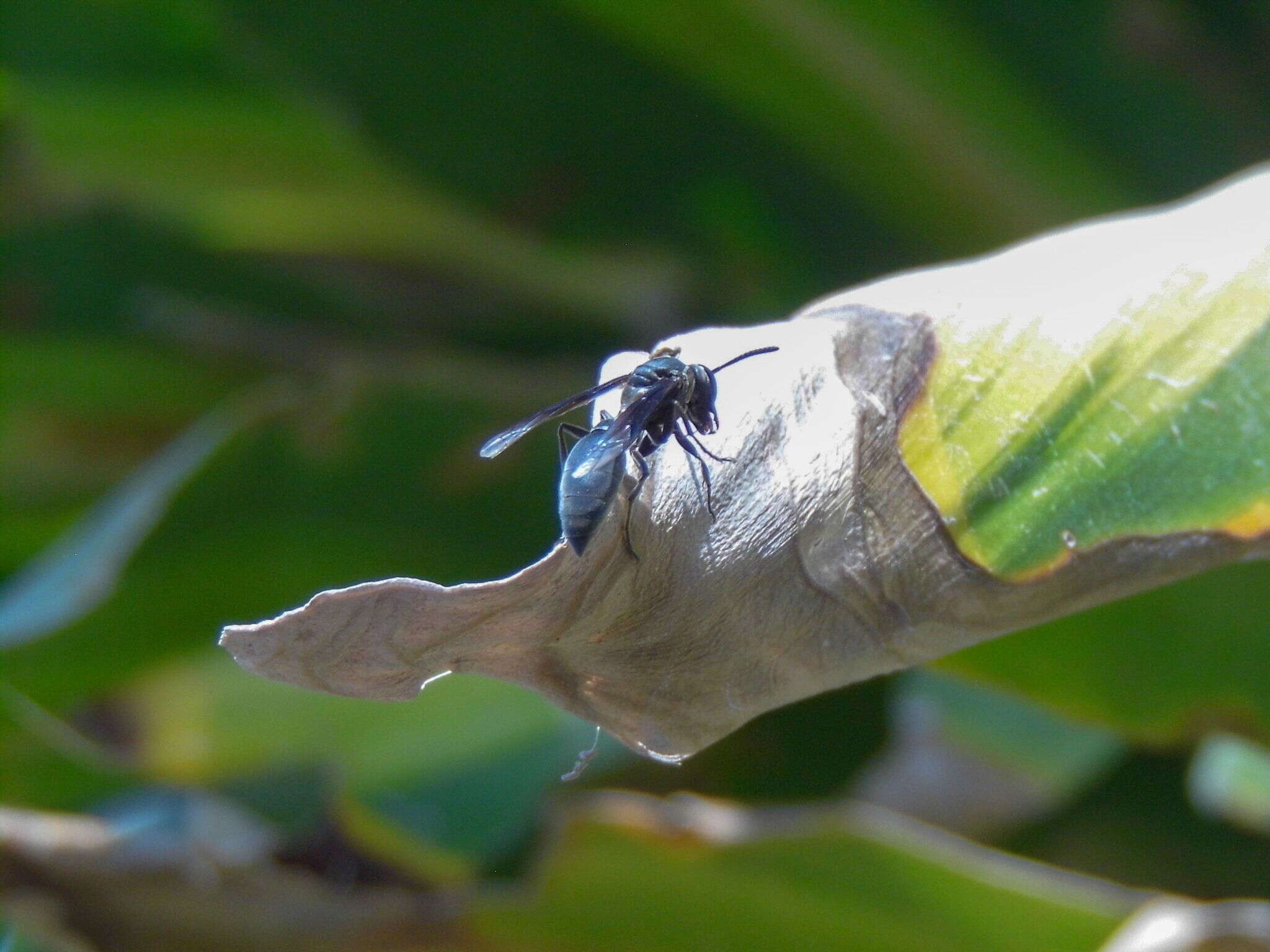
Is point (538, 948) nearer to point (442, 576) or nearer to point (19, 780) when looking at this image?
point (442, 576)

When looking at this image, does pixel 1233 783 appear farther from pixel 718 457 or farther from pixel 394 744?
pixel 718 457

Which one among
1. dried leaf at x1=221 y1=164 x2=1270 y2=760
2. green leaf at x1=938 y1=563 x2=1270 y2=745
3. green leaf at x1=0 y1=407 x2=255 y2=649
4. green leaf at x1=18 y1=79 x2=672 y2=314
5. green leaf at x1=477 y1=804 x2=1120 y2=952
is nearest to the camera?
dried leaf at x1=221 y1=164 x2=1270 y2=760

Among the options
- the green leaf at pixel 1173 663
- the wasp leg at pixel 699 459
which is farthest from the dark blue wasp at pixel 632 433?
the green leaf at pixel 1173 663

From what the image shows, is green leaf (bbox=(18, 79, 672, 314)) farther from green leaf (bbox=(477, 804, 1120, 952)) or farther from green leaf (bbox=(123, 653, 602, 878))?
green leaf (bbox=(477, 804, 1120, 952))

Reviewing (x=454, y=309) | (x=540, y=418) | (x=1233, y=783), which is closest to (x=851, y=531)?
(x=540, y=418)

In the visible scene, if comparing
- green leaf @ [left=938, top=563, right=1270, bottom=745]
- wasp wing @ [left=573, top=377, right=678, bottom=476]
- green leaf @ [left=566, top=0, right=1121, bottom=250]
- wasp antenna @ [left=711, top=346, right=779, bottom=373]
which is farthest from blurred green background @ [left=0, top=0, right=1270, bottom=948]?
wasp antenna @ [left=711, top=346, right=779, bottom=373]

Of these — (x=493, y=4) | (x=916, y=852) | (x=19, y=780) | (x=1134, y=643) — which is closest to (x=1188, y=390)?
(x=1134, y=643)

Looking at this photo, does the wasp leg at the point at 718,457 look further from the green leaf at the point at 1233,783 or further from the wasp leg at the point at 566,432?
the green leaf at the point at 1233,783
